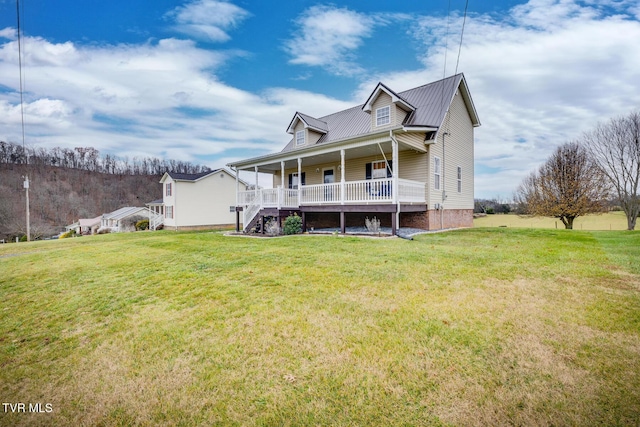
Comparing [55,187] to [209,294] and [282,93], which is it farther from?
[209,294]

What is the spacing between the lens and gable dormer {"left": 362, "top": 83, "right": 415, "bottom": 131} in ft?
49.4

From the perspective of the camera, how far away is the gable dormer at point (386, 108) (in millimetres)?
15054

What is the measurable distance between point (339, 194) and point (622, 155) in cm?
2436

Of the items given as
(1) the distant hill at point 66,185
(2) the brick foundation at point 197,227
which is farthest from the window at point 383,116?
(1) the distant hill at point 66,185

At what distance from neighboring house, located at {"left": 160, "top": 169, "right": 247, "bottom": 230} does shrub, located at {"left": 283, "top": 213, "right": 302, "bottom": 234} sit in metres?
14.4

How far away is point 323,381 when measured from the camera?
9.35 ft

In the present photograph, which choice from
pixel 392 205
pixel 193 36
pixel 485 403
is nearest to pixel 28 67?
pixel 193 36

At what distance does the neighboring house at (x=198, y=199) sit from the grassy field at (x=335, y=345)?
23.1 m

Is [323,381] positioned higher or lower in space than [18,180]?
lower

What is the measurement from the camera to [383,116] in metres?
15.6

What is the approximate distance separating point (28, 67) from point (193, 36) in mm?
7093

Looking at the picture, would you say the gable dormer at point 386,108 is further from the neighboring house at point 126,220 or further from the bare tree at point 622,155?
the neighboring house at point 126,220

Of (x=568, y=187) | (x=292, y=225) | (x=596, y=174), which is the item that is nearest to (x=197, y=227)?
(x=292, y=225)

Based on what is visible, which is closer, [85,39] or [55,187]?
[85,39]
